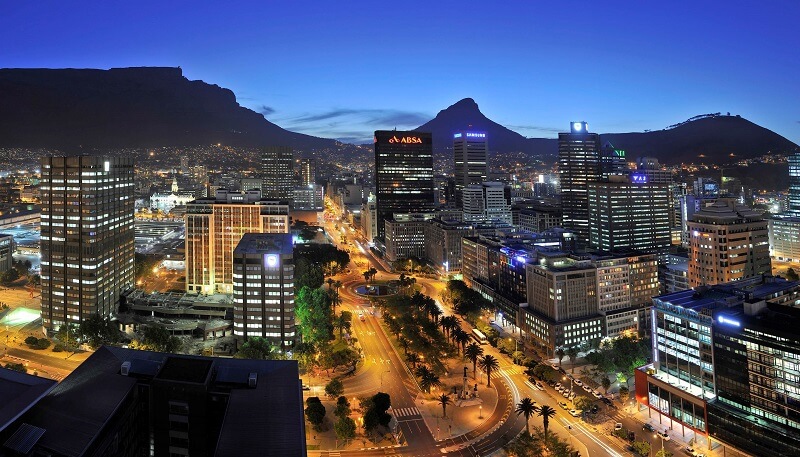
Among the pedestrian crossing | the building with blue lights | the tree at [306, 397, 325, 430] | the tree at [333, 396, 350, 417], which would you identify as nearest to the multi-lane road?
the pedestrian crossing

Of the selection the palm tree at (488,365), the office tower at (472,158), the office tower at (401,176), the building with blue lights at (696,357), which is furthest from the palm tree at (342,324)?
the office tower at (472,158)

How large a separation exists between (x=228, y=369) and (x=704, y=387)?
3568 centimetres

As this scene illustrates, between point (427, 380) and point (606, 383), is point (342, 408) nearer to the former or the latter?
point (427, 380)

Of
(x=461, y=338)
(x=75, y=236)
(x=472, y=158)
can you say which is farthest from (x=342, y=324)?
(x=472, y=158)

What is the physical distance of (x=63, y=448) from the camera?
22.2 m

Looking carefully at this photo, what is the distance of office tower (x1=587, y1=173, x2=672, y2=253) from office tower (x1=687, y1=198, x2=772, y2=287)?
1054 inches

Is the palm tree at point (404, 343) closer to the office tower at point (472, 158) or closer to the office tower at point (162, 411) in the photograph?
the office tower at point (162, 411)

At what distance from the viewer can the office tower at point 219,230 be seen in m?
78.2

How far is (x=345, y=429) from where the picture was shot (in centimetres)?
3866

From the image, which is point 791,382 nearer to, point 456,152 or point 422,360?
point 422,360

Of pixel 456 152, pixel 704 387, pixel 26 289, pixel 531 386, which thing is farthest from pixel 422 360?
pixel 456 152

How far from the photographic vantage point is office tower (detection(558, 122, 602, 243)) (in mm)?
123688

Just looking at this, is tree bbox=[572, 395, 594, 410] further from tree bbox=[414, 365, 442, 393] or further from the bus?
the bus

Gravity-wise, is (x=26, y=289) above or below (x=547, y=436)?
above
